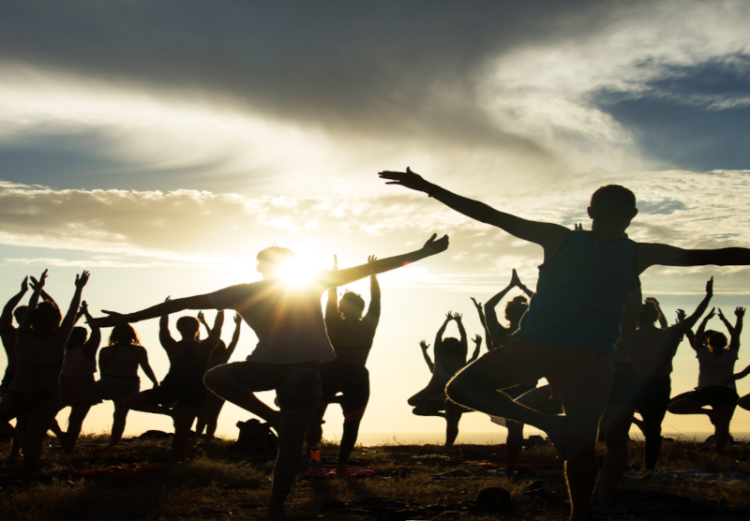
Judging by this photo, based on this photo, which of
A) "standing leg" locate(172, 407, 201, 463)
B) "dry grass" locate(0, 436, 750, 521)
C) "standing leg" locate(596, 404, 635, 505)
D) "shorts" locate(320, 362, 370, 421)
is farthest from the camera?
"standing leg" locate(172, 407, 201, 463)

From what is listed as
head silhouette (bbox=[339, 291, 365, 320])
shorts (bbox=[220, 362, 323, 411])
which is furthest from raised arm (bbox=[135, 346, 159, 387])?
shorts (bbox=[220, 362, 323, 411])

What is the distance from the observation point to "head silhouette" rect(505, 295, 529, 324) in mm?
7242

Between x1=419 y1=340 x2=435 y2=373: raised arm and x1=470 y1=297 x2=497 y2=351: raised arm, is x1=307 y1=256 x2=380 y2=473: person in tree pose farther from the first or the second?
x1=419 y1=340 x2=435 y2=373: raised arm

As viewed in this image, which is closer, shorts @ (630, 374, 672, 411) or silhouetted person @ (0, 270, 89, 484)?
silhouetted person @ (0, 270, 89, 484)

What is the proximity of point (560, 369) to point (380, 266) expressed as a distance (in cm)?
152

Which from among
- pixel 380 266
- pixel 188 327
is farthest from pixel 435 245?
pixel 188 327

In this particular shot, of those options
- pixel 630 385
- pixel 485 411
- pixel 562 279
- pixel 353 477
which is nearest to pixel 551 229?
pixel 562 279

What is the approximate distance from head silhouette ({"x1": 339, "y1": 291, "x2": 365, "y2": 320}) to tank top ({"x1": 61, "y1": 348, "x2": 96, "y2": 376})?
4558mm

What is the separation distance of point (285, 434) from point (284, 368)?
→ 0.48 meters

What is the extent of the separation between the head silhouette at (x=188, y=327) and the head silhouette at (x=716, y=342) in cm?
833

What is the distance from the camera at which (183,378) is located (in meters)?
7.36

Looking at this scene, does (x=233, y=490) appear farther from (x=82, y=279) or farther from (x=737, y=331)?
(x=737, y=331)

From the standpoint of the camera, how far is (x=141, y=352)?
952cm

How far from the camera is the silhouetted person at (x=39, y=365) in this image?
19.6ft
